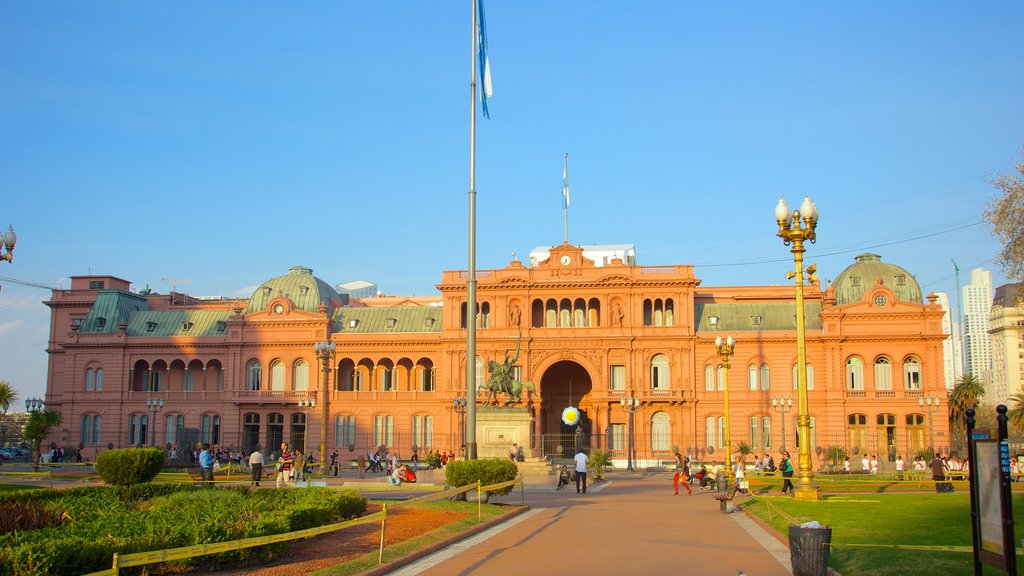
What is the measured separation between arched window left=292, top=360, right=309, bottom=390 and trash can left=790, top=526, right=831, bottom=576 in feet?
230

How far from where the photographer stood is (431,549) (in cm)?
1958

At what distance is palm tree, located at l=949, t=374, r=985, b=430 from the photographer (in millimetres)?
75688

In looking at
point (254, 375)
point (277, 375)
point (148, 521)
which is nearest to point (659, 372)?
point (277, 375)

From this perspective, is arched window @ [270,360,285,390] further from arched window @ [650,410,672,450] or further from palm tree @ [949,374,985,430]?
palm tree @ [949,374,985,430]

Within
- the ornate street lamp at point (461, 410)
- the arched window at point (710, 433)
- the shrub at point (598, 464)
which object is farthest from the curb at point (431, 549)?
the arched window at point (710, 433)

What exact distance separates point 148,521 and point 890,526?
15.8 metres

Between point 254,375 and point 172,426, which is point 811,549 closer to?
point 254,375

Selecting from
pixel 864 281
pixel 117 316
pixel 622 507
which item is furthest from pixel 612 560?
pixel 117 316

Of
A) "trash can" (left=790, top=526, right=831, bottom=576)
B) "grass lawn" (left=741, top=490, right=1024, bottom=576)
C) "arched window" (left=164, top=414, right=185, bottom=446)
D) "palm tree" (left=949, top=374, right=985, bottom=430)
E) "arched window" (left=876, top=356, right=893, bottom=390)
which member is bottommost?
"grass lawn" (left=741, top=490, right=1024, bottom=576)

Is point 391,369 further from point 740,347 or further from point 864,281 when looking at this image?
point 864,281

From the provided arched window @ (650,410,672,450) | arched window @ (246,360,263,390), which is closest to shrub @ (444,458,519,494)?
arched window @ (650,410,672,450)

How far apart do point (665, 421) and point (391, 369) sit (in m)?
24.4

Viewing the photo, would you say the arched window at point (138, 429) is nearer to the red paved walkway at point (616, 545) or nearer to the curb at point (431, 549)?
the red paved walkway at point (616, 545)

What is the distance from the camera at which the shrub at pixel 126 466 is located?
3369 cm
